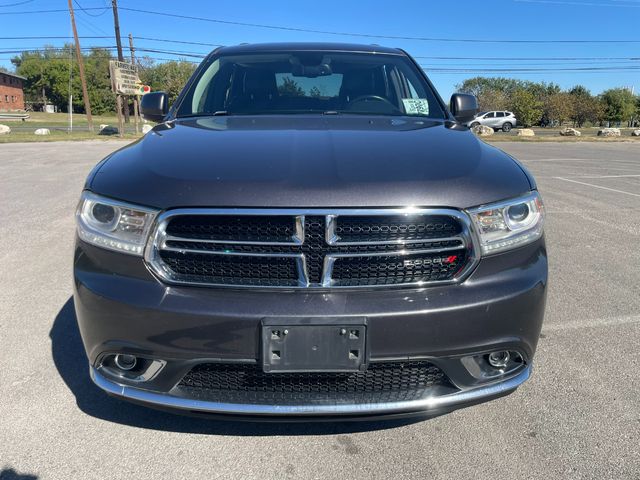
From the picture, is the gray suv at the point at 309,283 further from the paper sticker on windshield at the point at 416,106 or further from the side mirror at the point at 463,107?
the side mirror at the point at 463,107

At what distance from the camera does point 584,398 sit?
2527mm

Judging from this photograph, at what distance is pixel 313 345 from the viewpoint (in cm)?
177

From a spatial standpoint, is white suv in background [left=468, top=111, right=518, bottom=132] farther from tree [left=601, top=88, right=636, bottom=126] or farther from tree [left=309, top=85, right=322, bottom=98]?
tree [left=601, top=88, right=636, bottom=126]

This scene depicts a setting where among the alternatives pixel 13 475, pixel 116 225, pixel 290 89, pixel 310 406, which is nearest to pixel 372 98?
pixel 290 89

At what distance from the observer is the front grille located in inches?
73.9

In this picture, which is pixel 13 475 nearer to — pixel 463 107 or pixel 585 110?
pixel 463 107

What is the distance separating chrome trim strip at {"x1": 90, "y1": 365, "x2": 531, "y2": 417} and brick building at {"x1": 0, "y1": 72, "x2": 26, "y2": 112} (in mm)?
96342

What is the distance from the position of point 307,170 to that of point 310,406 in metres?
0.87

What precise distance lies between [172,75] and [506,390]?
79598 mm

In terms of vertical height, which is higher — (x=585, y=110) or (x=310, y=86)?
(x=310, y=86)

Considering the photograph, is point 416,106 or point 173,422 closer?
point 173,422

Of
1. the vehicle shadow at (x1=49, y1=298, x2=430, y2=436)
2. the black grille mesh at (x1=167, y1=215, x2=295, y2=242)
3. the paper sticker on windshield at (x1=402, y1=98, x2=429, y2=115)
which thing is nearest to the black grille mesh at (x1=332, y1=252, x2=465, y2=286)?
the black grille mesh at (x1=167, y1=215, x2=295, y2=242)

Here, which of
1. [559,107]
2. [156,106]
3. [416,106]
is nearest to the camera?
[416,106]

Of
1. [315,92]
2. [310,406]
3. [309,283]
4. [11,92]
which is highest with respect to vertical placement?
[315,92]
